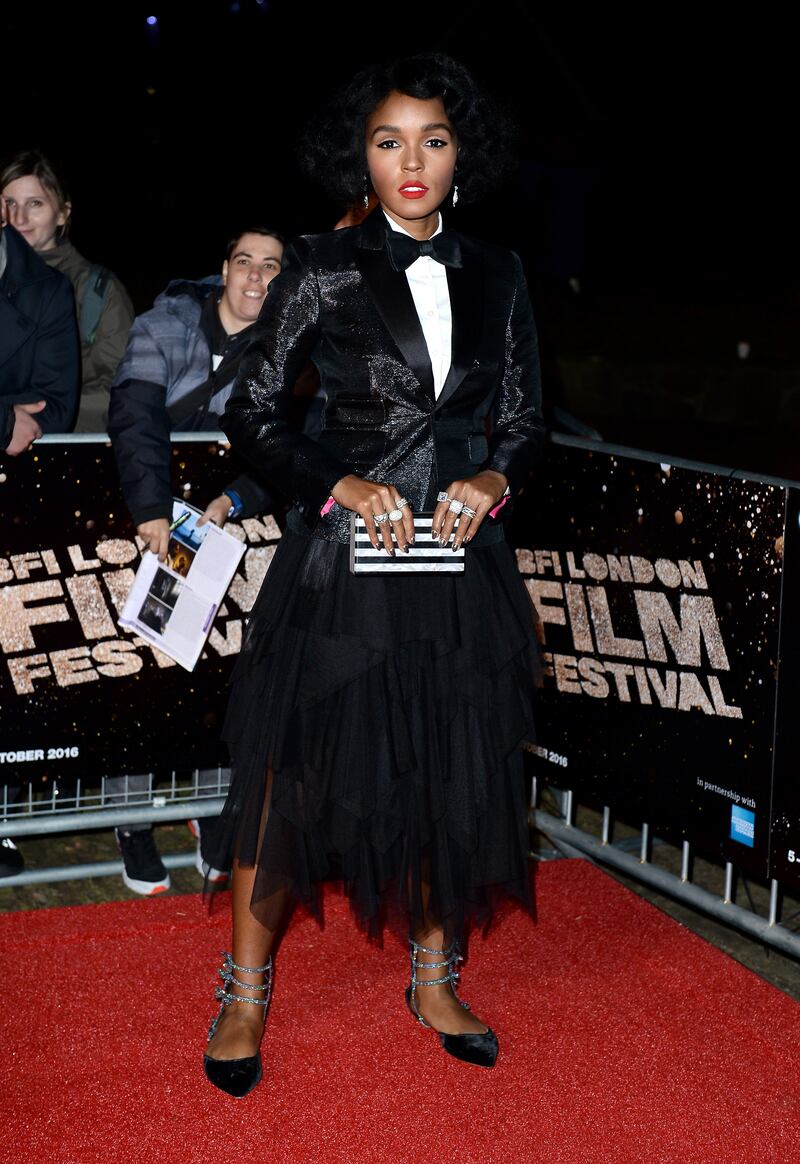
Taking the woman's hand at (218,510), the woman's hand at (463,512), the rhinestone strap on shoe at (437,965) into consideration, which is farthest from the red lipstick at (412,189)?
the rhinestone strap on shoe at (437,965)

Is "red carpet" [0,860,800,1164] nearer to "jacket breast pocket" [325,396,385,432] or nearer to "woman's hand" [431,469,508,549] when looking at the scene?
"woman's hand" [431,469,508,549]

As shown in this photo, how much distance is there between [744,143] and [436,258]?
24.2 metres

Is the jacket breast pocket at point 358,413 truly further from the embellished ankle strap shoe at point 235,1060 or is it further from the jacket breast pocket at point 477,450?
the embellished ankle strap shoe at point 235,1060

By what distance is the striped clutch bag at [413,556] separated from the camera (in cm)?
258

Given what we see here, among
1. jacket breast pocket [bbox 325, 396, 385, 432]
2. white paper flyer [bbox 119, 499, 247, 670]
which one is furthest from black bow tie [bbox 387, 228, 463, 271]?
white paper flyer [bbox 119, 499, 247, 670]

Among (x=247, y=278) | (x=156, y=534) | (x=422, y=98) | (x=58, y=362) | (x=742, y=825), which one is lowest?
(x=742, y=825)

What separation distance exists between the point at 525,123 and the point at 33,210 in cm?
1674

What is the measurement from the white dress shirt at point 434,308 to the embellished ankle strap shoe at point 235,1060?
1303mm

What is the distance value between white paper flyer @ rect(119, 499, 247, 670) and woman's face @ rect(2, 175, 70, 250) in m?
1.31

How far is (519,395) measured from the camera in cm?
285

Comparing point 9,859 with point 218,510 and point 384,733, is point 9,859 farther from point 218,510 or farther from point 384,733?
point 384,733

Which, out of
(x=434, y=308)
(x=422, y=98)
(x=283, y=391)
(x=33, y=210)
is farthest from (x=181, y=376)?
(x=422, y=98)

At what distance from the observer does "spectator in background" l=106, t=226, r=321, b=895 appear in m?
3.64

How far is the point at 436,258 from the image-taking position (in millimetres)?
2715
